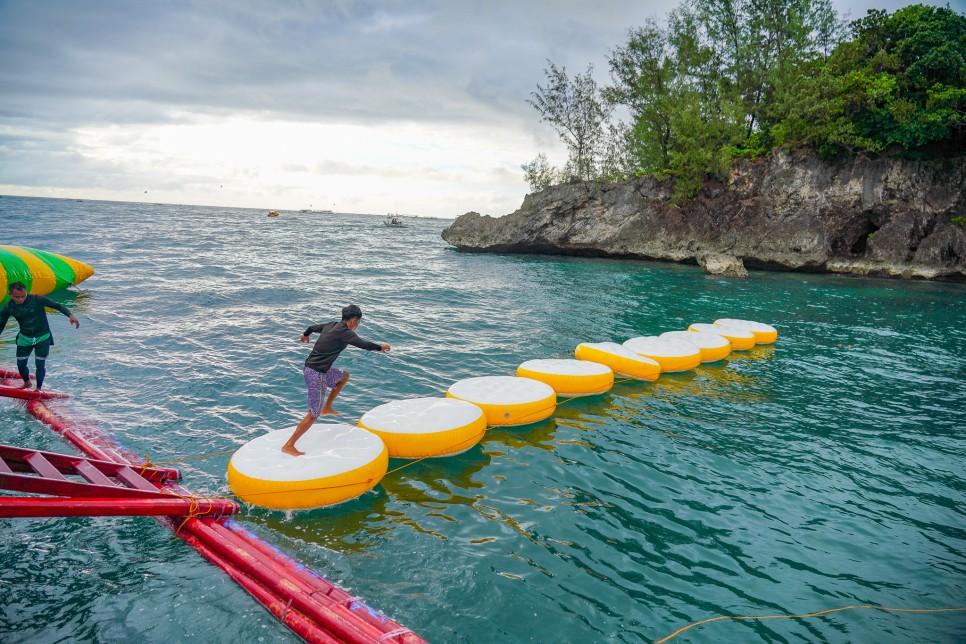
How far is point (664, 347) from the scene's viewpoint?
14.8 metres

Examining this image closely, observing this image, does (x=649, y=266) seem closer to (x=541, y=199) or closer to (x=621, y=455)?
(x=541, y=199)

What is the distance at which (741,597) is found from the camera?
5.73 m

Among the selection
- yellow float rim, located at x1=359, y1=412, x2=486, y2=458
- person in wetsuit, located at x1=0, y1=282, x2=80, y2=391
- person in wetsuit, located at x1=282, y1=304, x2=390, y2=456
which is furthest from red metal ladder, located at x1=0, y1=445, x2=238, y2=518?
person in wetsuit, located at x1=0, y1=282, x2=80, y2=391

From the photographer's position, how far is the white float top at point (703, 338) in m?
15.5

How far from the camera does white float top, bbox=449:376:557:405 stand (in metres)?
10.3

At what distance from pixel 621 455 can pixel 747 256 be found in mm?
37800

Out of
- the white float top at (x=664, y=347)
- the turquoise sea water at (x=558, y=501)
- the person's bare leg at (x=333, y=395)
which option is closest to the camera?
the turquoise sea water at (x=558, y=501)

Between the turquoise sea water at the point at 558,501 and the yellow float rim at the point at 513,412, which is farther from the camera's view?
the yellow float rim at the point at 513,412

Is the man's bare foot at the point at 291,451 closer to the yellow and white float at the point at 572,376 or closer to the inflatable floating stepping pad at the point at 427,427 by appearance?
the inflatable floating stepping pad at the point at 427,427

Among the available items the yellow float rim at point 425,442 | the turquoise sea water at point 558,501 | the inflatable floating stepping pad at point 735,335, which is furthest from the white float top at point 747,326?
the yellow float rim at point 425,442

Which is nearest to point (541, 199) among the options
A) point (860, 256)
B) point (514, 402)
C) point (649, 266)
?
point (649, 266)

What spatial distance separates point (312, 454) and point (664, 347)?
10882 mm

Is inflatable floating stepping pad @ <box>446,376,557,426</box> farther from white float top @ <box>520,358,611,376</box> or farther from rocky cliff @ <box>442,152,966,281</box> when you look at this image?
rocky cliff @ <box>442,152,966,281</box>

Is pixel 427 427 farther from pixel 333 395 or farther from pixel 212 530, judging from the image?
pixel 212 530
